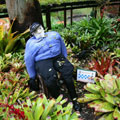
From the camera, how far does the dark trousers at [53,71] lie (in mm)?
2068

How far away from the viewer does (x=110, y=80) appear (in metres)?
2.03

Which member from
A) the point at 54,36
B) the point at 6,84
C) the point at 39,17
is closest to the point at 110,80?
the point at 54,36

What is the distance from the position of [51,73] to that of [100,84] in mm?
847

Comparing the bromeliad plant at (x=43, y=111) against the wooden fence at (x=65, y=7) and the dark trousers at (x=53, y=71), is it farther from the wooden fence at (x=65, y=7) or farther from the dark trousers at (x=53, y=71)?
the wooden fence at (x=65, y=7)

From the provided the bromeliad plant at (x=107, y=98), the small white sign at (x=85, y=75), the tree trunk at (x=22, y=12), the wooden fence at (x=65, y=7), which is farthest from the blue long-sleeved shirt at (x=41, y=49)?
the wooden fence at (x=65, y=7)

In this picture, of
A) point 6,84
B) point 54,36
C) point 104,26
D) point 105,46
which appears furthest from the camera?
point 104,26

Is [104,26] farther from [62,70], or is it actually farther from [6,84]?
[6,84]

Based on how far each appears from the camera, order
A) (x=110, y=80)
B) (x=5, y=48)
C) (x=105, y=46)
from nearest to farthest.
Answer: (x=110, y=80) → (x=5, y=48) → (x=105, y=46)

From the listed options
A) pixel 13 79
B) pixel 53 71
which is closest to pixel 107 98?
pixel 53 71

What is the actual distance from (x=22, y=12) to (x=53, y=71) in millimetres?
1889

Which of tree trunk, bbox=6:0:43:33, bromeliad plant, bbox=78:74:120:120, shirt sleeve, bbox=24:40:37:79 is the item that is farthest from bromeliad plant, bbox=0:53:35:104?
bromeliad plant, bbox=78:74:120:120

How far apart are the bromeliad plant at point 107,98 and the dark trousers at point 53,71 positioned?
14.6 inches

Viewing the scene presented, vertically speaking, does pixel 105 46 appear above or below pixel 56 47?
below

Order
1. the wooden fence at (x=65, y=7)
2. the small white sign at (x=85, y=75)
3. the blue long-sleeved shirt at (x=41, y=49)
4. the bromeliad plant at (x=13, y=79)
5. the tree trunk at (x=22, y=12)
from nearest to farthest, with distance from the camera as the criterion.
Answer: the blue long-sleeved shirt at (x=41, y=49)
the bromeliad plant at (x=13, y=79)
the small white sign at (x=85, y=75)
the tree trunk at (x=22, y=12)
the wooden fence at (x=65, y=7)
